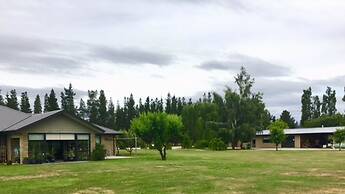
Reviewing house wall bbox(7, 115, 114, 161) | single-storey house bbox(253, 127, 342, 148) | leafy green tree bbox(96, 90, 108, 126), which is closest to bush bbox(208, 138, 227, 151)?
single-storey house bbox(253, 127, 342, 148)

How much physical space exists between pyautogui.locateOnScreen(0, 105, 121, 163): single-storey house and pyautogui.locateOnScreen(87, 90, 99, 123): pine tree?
77.4m

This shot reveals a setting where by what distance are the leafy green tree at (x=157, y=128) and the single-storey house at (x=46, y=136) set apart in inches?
185

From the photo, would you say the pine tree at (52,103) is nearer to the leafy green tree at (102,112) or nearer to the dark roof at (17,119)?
the leafy green tree at (102,112)

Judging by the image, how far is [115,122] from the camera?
12088 cm

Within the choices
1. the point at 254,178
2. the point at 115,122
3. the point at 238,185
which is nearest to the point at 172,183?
the point at 238,185

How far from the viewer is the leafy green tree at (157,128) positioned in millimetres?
40750

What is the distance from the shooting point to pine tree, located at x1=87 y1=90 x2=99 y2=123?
400 feet

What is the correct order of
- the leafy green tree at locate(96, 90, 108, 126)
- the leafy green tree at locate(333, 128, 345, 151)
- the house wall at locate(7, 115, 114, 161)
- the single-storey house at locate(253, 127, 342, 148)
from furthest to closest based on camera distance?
the leafy green tree at locate(96, 90, 108, 126)
the single-storey house at locate(253, 127, 342, 148)
the leafy green tree at locate(333, 128, 345, 151)
the house wall at locate(7, 115, 114, 161)

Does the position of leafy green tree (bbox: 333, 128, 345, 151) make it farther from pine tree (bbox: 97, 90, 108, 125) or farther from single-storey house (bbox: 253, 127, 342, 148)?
pine tree (bbox: 97, 90, 108, 125)

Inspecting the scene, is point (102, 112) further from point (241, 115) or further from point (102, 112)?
point (241, 115)

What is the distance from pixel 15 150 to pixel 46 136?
2.65 meters

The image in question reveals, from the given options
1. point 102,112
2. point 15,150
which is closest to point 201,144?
point 15,150

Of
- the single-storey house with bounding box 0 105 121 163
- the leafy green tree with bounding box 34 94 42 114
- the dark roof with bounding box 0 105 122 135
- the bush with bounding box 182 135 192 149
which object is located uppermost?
the leafy green tree with bounding box 34 94 42 114

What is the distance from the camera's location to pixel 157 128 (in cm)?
4075
